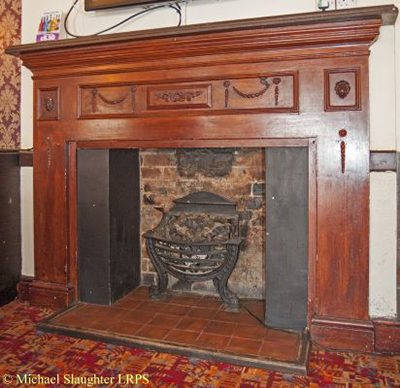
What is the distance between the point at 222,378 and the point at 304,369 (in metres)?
0.40

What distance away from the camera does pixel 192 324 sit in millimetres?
2355

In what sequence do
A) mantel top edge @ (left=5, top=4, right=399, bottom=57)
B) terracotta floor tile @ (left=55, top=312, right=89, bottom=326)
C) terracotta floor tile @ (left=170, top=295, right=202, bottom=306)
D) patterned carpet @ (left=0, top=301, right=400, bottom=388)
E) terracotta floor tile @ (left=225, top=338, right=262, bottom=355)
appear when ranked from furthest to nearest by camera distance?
1. terracotta floor tile @ (left=170, top=295, right=202, bottom=306)
2. terracotta floor tile @ (left=55, top=312, right=89, bottom=326)
3. terracotta floor tile @ (left=225, top=338, right=262, bottom=355)
4. mantel top edge @ (left=5, top=4, right=399, bottom=57)
5. patterned carpet @ (left=0, top=301, right=400, bottom=388)

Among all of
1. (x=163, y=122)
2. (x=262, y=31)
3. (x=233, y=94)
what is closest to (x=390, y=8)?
(x=262, y=31)

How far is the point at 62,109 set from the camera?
2.62 meters

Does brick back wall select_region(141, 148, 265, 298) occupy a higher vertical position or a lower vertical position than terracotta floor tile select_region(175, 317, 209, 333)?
higher

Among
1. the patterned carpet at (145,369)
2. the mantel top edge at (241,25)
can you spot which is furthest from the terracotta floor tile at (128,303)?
the mantel top edge at (241,25)

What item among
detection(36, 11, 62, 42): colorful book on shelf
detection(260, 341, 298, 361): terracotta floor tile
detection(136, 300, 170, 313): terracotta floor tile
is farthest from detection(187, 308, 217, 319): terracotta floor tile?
detection(36, 11, 62, 42): colorful book on shelf

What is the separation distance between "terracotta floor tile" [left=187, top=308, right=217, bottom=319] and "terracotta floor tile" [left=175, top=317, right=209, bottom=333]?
52 mm

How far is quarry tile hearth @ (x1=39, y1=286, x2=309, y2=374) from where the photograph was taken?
1.99 metres

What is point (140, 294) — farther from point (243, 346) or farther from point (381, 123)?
point (381, 123)

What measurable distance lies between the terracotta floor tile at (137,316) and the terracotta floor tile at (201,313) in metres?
0.25

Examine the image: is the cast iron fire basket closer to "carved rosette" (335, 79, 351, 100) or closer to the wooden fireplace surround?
the wooden fireplace surround

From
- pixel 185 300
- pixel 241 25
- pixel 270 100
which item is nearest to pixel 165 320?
pixel 185 300

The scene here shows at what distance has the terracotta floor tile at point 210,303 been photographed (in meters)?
2.65
